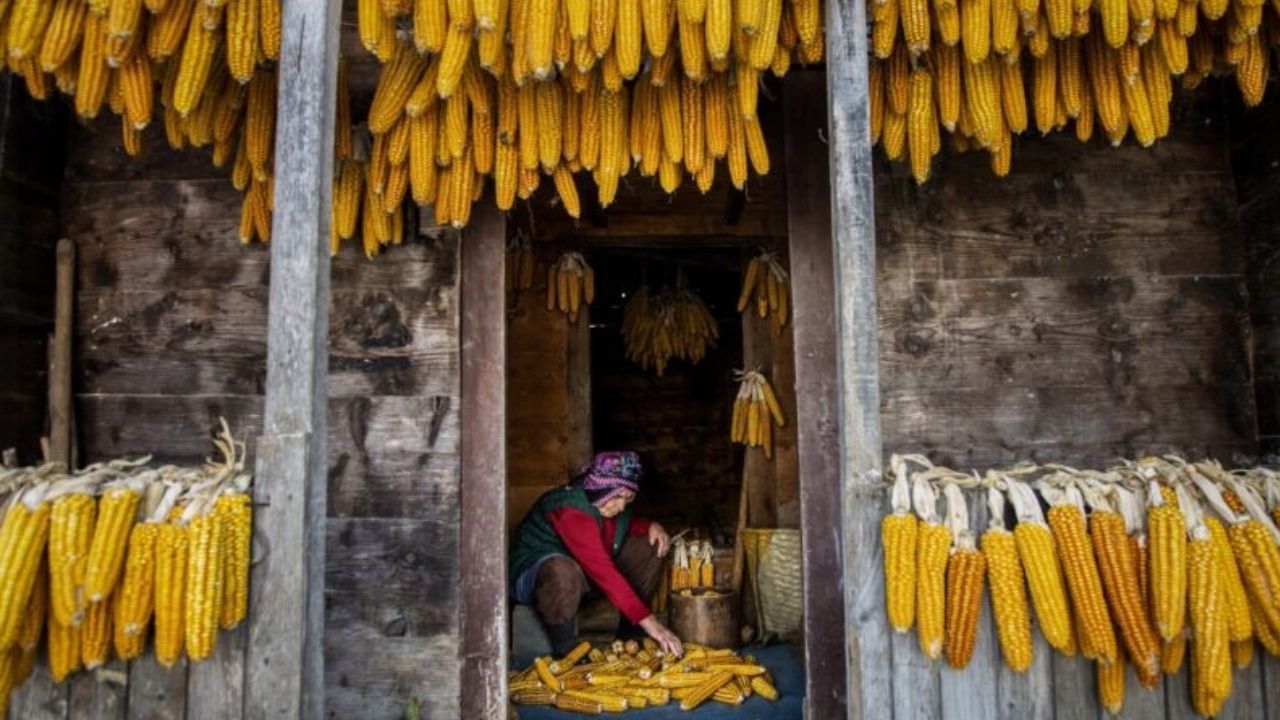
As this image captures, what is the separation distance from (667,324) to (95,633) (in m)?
7.10

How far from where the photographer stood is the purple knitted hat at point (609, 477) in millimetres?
6207

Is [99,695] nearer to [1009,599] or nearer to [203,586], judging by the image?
[203,586]

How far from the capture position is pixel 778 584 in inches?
250

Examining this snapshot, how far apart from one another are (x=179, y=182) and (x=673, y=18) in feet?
10.4

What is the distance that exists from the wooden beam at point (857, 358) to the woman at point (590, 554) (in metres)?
2.71

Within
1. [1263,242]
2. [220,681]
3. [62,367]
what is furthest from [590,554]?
[1263,242]

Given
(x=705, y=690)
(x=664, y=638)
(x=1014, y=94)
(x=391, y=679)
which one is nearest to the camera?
(x=1014, y=94)

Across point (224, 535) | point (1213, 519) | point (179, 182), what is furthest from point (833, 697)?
point (179, 182)

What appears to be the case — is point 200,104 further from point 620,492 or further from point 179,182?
point 620,492

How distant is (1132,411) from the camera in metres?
4.68

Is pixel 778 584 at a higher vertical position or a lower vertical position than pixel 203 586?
lower

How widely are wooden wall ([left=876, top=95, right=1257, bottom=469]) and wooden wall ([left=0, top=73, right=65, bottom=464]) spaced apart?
4.64 meters

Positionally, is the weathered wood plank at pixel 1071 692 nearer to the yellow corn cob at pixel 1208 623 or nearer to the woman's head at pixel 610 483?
the yellow corn cob at pixel 1208 623

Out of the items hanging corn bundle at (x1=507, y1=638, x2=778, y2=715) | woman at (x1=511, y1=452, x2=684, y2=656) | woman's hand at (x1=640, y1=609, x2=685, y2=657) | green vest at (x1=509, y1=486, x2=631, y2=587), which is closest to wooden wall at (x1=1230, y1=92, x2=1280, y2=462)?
hanging corn bundle at (x1=507, y1=638, x2=778, y2=715)
